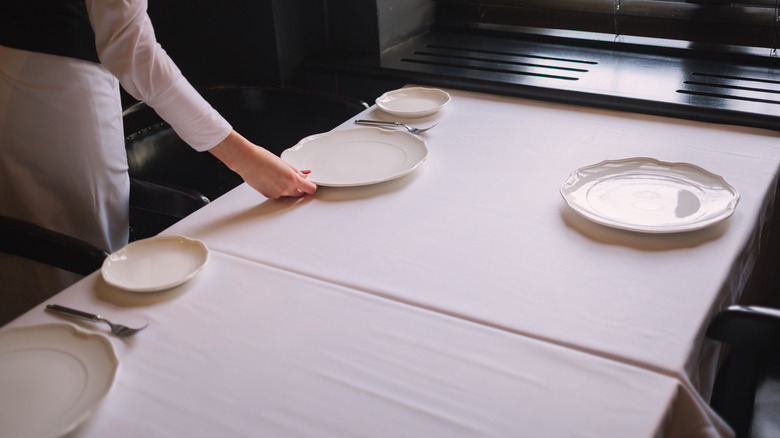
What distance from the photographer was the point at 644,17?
7.01 ft

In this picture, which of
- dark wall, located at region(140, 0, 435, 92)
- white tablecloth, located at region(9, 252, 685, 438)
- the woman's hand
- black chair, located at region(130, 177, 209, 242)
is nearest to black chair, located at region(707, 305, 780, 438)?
white tablecloth, located at region(9, 252, 685, 438)

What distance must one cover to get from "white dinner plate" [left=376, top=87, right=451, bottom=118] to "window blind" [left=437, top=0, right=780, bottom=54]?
63 cm

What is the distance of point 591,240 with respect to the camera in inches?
46.9

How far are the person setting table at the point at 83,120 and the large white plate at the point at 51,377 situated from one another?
0.49 m

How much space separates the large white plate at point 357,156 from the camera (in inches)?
56.4

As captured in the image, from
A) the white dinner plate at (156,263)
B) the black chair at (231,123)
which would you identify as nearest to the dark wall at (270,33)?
the black chair at (231,123)

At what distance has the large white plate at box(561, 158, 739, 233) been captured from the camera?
1.20 metres

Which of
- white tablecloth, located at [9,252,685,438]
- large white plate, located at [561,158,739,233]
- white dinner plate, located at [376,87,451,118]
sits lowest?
white tablecloth, located at [9,252,685,438]

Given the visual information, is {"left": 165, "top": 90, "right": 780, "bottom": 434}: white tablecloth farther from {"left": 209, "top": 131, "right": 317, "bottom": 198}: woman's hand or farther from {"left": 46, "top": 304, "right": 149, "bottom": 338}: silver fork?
{"left": 46, "top": 304, "right": 149, "bottom": 338}: silver fork

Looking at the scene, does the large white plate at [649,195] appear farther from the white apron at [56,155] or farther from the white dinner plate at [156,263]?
the white apron at [56,155]

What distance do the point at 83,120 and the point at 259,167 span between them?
1.44 feet

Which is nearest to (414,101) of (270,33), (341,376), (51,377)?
(270,33)

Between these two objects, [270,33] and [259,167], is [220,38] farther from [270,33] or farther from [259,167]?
[259,167]

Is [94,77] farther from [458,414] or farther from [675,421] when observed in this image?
[675,421]
